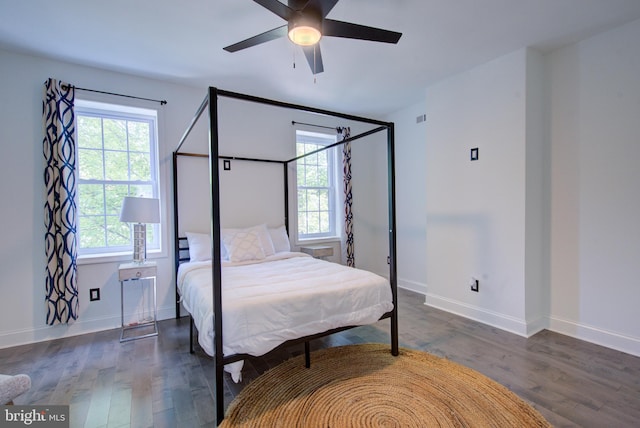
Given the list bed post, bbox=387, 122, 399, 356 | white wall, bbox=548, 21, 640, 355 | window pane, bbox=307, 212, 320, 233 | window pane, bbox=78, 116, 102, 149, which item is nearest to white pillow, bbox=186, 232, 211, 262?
window pane, bbox=78, 116, 102, 149

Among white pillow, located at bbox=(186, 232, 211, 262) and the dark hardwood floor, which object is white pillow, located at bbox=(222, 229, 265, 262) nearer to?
white pillow, located at bbox=(186, 232, 211, 262)

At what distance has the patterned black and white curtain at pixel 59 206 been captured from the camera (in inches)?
109

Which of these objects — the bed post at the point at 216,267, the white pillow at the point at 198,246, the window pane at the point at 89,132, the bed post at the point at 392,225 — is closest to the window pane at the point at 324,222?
the white pillow at the point at 198,246

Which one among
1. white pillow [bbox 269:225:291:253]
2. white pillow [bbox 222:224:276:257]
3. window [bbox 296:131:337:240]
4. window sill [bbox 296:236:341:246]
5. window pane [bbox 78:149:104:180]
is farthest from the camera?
window [bbox 296:131:337:240]

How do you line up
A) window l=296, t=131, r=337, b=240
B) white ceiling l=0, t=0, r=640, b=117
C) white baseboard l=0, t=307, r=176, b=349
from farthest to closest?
window l=296, t=131, r=337, b=240
white baseboard l=0, t=307, r=176, b=349
white ceiling l=0, t=0, r=640, b=117

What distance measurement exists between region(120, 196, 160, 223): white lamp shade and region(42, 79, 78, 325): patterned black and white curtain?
524 mm

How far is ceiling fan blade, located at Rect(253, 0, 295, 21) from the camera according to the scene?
161 cm

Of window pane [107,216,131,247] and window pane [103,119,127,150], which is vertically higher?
window pane [103,119,127,150]

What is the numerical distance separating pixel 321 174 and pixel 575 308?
11.1ft

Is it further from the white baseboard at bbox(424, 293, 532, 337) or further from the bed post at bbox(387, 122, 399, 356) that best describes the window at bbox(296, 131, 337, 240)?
the bed post at bbox(387, 122, 399, 356)

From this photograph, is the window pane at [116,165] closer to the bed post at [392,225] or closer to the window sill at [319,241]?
the window sill at [319,241]

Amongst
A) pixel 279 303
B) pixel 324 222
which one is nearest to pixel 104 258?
pixel 279 303

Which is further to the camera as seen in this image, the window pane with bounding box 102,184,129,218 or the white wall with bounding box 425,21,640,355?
the window pane with bounding box 102,184,129,218

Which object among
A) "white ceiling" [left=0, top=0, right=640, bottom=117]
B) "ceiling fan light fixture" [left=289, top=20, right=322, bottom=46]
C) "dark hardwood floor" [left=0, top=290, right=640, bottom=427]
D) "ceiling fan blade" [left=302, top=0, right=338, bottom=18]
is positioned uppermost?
"white ceiling" [left=0, top=0, right=640, bottom=117]
